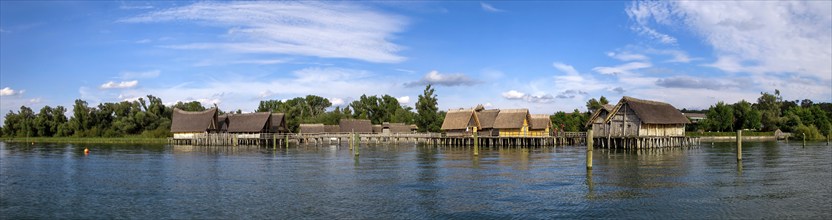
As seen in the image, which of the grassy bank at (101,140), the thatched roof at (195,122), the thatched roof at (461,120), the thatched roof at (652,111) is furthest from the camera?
the grassy bank at (101,140)

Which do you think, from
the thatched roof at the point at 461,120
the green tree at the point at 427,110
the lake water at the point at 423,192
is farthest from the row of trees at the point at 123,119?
the lake water at the point at 423,192

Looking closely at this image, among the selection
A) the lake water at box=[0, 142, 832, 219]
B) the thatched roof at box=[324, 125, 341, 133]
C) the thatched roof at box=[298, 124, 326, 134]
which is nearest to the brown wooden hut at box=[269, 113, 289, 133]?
the thatched roof at box=[298, 124, 326, 134]

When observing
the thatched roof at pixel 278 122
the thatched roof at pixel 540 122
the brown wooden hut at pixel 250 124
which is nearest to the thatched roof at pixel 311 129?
the thatched roof at pixel 278 122

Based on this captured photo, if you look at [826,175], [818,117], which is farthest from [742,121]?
[826,175]

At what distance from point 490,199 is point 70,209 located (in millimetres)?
13280

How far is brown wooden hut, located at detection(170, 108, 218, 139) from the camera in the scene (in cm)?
7019

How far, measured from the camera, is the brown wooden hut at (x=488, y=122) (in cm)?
6556

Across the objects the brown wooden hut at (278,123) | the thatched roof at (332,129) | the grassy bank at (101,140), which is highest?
the brown wooden hut at (278,123)

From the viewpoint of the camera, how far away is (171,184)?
78.5ft

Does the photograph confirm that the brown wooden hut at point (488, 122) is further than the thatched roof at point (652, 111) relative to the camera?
Yes

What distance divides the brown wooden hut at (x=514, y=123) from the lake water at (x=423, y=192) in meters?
31.4

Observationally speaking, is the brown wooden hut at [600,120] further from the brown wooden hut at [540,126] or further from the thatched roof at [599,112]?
the brown wooden hut at [540,126]

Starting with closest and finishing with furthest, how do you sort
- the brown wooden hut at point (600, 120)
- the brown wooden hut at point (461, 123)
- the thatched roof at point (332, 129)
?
1. the brown wooden hut at point (600, 120)
2. the brown wooden hut at point (461, 123)
3. the thatched roof at point (332, 129)

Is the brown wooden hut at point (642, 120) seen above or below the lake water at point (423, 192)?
above
